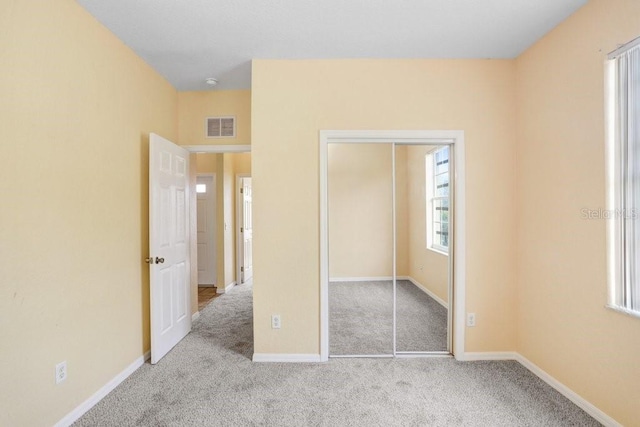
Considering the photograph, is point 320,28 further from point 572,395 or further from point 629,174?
point 572,395

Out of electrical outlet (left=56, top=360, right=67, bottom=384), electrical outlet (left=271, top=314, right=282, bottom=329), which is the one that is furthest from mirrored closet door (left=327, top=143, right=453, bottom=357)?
electrical outlet (left=56, top=360, right=67, bottom=384)

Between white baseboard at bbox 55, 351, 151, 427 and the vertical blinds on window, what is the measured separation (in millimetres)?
3510

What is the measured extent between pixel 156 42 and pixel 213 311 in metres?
3.15

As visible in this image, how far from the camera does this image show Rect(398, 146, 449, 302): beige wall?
2773 mm

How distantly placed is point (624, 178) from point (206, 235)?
524 cm

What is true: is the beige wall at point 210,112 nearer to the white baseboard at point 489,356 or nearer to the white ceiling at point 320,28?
the white ceiling at point 320,28

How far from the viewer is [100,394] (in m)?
2.15

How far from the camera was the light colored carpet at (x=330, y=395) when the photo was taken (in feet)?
6.34

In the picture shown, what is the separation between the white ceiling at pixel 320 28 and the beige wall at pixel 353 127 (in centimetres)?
18

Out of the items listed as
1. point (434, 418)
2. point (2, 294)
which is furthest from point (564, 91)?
point (2, 294)

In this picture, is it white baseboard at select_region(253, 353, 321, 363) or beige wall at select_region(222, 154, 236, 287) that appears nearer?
white baseboard at select_region(253, 353, 321, 363)

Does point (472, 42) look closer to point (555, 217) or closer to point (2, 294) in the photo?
point (555, 217)

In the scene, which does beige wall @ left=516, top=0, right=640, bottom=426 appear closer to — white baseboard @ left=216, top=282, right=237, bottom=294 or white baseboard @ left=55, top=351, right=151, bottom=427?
white baseboard @ left=55, top=351, right=151, bottom=427

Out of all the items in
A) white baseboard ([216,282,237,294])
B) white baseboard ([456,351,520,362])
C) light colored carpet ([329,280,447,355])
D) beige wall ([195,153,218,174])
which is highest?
beige wall ([195,153,218,174])
